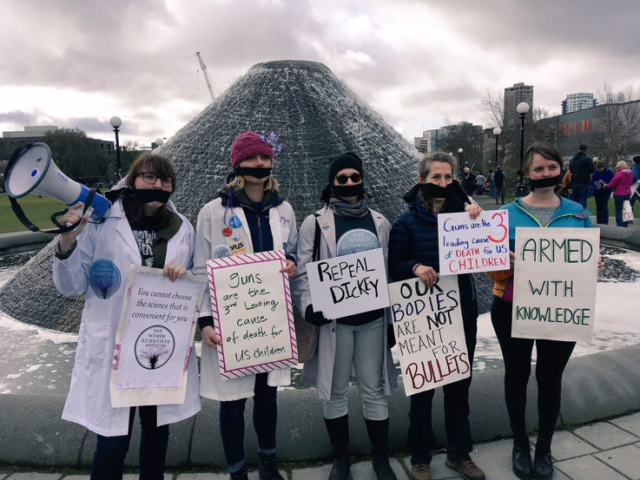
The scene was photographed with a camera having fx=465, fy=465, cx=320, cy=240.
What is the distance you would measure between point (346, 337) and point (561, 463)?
60.5 inches

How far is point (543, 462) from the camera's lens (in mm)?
2709

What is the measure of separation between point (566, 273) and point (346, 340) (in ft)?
4.41

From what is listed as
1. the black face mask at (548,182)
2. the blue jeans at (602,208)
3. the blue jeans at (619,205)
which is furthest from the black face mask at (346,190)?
the blue jeans at (602,208)

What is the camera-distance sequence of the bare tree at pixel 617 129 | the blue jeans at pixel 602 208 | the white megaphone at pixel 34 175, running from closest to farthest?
the white megaphone at pixel 34 175
the blue jeans at pixel 602 208
the bare tree at pixel 617 129

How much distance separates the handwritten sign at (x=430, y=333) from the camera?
2.71 metres

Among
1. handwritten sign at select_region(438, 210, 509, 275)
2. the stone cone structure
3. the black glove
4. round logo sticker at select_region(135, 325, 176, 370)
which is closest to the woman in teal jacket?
handwritten sign at select_region(438, 210, 509, 275)

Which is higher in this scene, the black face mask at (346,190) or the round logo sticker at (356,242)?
the black face mask at (346,190)

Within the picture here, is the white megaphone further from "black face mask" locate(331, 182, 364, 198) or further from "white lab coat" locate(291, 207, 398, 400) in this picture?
"black face mask" locate(331, 182, 364, 198)

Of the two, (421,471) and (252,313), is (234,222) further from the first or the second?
(421,471)

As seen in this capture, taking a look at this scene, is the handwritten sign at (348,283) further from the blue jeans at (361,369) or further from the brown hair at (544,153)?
the brown hair at (544,153)

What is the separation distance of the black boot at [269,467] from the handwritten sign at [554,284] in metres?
1.56

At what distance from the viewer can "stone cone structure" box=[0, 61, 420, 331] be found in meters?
5.77

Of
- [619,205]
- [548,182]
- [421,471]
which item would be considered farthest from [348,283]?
[619,205]

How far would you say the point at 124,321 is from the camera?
226 cm
